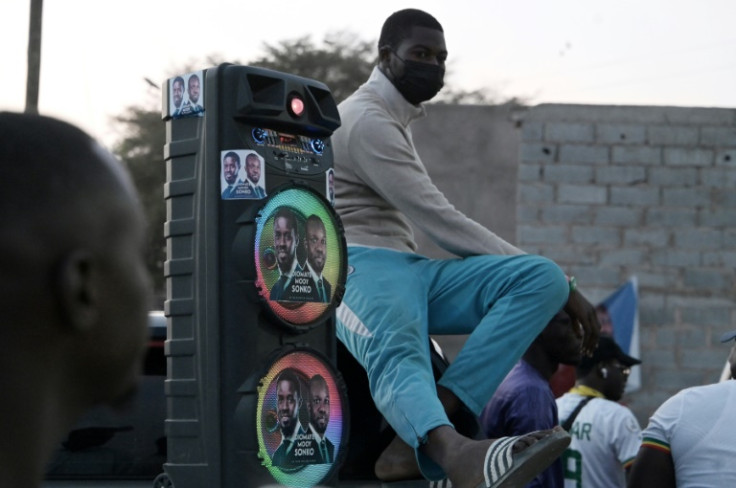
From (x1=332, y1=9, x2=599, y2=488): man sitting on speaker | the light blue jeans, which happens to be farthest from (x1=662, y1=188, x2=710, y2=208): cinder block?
the light blue jeans

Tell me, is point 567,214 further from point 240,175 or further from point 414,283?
point 240,175

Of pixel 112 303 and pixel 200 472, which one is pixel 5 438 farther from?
pixel 200 472

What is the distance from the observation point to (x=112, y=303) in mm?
1117

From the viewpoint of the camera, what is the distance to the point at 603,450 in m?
7.03

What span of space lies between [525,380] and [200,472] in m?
2.74

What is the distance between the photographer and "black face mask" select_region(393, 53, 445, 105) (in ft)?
12.9

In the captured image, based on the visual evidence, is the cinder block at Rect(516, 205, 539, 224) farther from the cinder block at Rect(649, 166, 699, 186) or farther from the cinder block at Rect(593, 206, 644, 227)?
the cinder block at Rect(649, 166, 699, 186)

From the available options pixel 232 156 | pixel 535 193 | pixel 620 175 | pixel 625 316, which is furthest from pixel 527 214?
pixel 232 156

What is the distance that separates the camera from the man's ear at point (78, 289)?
41.2 inches

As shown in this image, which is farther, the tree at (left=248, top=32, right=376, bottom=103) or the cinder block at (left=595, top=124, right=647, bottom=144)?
the tree at (left=248, top=32, right=376, bottom=103)

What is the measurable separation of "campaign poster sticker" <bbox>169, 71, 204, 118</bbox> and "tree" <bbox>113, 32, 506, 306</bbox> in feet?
64.4

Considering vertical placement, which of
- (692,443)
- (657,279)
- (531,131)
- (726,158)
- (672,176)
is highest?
(531,131)

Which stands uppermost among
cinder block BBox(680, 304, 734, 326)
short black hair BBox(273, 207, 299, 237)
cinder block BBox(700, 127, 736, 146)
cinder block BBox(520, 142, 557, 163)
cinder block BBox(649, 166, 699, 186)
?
cinder block BBox(700, 127, 736, 146)

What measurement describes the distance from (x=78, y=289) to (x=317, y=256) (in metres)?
2.38
